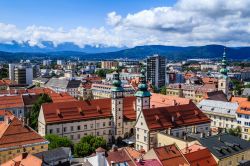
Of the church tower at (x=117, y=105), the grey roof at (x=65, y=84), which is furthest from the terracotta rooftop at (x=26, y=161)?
the grey roof at (x=65, y=84)

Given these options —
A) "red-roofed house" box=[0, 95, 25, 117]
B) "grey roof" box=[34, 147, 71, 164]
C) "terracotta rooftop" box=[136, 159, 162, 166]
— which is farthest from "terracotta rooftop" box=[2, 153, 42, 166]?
"red-roofed house" box=[0, 95, 25, 117]

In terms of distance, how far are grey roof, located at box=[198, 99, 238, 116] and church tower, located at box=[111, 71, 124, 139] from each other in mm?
29444

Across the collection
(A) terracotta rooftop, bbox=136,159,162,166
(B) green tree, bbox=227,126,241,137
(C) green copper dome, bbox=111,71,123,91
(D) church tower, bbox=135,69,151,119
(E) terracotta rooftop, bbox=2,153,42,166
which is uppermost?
(C) green copper dome, bbox=111,71,123,91

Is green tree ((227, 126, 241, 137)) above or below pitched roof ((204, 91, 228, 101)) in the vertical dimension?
below

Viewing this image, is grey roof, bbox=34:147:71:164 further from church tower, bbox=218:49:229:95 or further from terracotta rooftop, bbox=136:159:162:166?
church tower, bbox=218:49:229:95

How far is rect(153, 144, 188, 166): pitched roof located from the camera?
52625mm

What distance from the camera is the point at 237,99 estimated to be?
364 ft

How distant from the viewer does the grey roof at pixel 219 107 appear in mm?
95438

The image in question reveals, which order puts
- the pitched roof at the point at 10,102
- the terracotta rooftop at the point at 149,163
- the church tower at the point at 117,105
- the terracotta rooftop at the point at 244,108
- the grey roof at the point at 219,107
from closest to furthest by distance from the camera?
the terracotta rooftop at the point at 149,163
the church tower at the point at 117,105
the terracotta rooftop at the point at 244,108
the grey roof at the point at 219,107
the pitched roof at the point at 10,102

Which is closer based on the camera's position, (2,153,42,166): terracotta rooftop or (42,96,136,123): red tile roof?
(2,153,42,166): terracotta rooftop

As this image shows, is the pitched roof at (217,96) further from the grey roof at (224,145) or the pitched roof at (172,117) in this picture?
the grey roof at (224,145)

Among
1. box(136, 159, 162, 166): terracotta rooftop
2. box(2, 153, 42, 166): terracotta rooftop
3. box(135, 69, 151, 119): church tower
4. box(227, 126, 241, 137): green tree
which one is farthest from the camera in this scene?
box(227, 126, 241, 137): green tree

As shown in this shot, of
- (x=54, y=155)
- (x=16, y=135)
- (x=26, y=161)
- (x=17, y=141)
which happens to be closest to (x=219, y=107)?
(x=54, y=155)

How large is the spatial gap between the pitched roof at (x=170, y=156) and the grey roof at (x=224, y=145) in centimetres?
603
